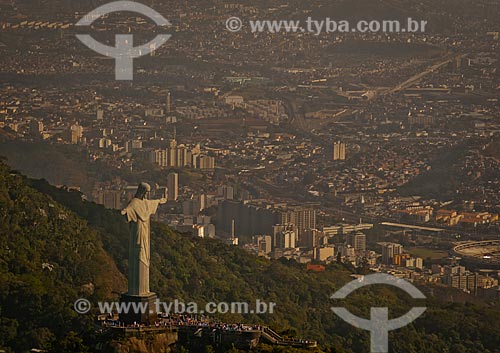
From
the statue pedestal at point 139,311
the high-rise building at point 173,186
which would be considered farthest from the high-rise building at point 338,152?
the statue pedestal at point 139,311

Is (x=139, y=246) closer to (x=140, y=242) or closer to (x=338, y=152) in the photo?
(x=140, y=242)

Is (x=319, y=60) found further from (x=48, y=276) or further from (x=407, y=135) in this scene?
(x=48, y=276)

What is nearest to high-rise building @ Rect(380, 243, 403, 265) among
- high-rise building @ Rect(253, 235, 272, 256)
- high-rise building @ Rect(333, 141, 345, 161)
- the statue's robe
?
high-rise building @ Rect(253, 235, 272, 256)

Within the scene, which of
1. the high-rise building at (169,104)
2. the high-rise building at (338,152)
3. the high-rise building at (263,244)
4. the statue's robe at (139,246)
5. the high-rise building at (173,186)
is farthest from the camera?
the high-rise building at (169,104)

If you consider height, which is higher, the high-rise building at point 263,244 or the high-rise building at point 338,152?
the high-rise building at point 338,152

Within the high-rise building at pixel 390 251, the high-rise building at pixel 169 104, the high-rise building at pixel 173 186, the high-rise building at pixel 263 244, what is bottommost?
the high-rise building at pixel 390 251

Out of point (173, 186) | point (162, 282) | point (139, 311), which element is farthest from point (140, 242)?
point (173, 186)

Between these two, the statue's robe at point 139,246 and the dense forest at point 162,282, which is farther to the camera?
the dense forest at point 162,282

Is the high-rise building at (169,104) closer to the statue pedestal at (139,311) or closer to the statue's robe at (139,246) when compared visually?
the statue's robe at (139,246)
